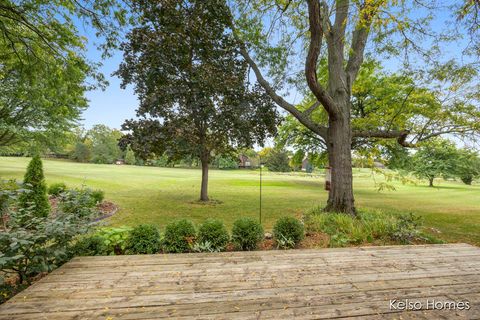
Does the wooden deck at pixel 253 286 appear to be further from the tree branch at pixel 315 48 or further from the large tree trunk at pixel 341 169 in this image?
the tree branch at pixel 315 48

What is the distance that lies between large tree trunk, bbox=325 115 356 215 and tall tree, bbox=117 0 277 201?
3.30 m

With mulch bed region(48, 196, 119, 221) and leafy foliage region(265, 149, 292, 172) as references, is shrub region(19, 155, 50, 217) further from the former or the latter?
leafy foliage region(265, 149, 292, 172)

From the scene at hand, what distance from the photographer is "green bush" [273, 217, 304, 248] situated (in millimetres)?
4152

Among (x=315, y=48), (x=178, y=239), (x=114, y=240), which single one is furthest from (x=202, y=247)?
(x=315, y=48)

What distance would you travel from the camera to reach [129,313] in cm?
195

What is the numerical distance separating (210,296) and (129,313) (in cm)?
70

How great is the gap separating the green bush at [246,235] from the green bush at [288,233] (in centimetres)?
44

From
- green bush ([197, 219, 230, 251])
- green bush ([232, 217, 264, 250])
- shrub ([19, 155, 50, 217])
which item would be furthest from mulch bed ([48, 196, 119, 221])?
green bush ([232, 217, 264, 250])

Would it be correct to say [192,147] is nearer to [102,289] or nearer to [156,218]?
[156,218]

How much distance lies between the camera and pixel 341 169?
21.2 ft

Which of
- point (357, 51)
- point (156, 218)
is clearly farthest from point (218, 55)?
point (156, 218)

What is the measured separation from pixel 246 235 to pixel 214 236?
0.54 meters

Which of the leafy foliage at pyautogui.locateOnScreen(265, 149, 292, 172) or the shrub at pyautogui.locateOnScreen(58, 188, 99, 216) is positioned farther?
the leafy foliage at pyautogui.locateOnScreen(265, 149, 292, 172)

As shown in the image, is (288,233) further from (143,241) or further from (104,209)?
(104,209)
